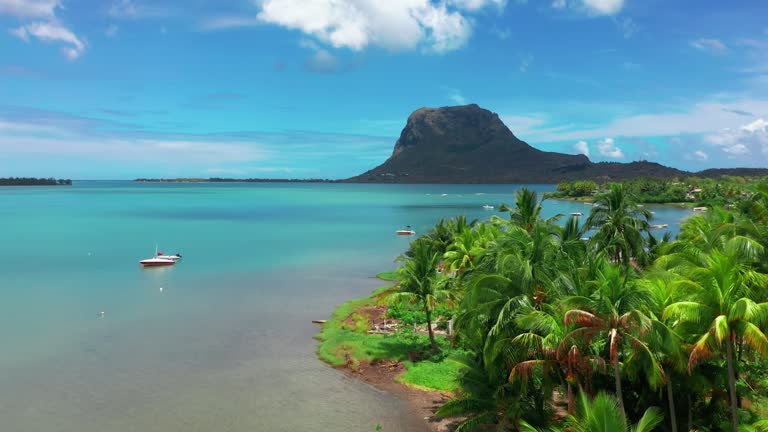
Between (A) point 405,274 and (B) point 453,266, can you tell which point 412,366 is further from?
(B) point 453,266

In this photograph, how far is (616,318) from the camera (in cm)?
1544

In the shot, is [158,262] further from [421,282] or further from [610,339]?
[610,339]

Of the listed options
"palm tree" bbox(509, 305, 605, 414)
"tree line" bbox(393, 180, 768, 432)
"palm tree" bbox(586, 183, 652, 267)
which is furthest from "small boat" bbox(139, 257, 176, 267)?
"palm tree" bbox(509, 305, 605, 414)

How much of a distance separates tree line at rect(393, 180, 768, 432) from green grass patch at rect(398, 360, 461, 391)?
5365mm

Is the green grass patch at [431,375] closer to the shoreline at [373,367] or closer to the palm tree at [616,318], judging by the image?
the shoreline at [373,367]

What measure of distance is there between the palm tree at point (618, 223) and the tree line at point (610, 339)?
7306 millimetres

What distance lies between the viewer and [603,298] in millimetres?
15836

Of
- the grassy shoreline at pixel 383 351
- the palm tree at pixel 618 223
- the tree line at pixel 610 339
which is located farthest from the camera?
the palm tree at pixel 618 223

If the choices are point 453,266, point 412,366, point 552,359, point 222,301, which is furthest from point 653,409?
point 222,301

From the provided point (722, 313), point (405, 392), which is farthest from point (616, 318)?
point (405, 392)

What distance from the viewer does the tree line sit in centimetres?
1549

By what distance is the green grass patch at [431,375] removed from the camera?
2750cm

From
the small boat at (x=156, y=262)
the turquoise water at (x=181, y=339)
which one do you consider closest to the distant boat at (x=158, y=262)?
the small boat at (x=156, y=262)

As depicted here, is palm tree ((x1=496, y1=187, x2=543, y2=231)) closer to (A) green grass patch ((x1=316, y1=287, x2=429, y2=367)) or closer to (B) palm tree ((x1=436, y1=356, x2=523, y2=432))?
(A) green grass patch ((x1=316, y1=287, x2=429, y2=367))
